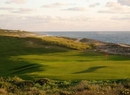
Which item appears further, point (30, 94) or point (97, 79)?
point (97, 79)

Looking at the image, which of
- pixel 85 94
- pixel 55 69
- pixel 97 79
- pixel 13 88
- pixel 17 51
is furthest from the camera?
pixel 17 51

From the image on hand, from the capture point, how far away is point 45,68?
3441cm

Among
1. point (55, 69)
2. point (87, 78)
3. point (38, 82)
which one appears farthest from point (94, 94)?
point (55, 69)

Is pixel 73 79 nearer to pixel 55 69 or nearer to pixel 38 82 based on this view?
pixel 38 82

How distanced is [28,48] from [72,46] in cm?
1057

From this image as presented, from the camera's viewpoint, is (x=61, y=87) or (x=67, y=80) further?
(x=67, y=80)

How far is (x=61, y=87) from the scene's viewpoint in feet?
75.9

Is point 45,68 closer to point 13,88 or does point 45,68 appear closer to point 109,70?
point 109,70

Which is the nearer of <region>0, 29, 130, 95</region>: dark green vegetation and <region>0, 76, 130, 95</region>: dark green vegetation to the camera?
<region>0, 76, 130, 95</region>: dark green vegetation

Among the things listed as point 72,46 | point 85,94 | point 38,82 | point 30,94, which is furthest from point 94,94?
point 72,46

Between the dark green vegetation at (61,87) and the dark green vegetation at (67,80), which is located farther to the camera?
the dark green vegetation at (67,80)

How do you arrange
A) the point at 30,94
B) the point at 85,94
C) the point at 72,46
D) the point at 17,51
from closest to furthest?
Result: the point at 85,94
the point at 30,94
the point at 17,51
the point at 72,46

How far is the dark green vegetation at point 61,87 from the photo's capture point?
17641mm

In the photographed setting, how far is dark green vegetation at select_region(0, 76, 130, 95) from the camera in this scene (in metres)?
17.6
